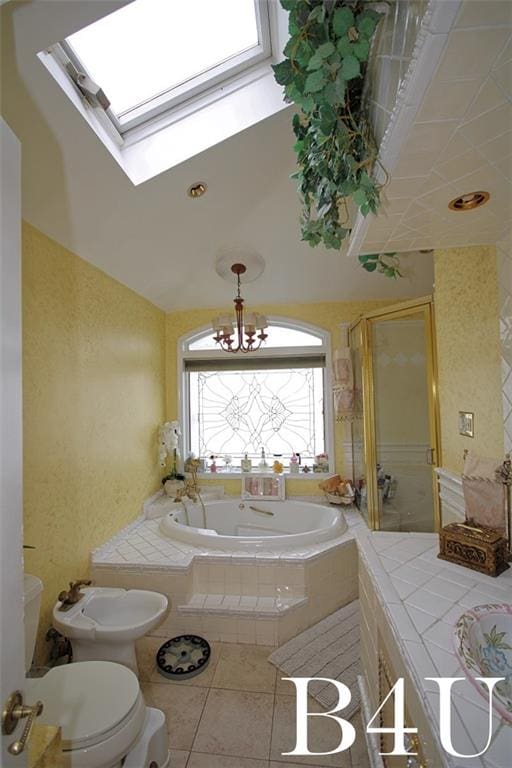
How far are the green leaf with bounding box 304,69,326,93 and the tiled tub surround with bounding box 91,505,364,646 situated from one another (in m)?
2.29

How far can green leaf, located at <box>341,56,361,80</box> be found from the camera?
2.42 ft

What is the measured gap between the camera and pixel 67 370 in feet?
7.00

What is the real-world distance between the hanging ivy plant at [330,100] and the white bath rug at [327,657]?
2.19 meters

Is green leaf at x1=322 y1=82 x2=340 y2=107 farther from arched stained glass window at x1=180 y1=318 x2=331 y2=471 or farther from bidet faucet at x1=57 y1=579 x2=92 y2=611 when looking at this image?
arched stained glass window at x1=180 y1=318 x2=331 y2=471

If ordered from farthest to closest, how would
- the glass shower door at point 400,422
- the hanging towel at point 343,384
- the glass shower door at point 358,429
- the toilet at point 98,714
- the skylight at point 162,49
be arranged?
the hanging towel at point 343,384
the glass shower door at point 358,429
the glass shower door at point 400,422
the skylight at point 162,49
the toilet at point 98,714

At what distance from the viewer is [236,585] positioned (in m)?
2.33

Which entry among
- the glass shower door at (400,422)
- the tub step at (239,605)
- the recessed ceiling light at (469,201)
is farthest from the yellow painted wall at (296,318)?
the recessed ceiling light at (469,201)

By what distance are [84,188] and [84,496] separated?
73.3 inches

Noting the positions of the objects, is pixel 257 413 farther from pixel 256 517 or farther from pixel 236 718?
pixel 236 718

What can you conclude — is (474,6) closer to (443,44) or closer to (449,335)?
(443,44)

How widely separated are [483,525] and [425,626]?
0.58 m

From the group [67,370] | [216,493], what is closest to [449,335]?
[67,370]

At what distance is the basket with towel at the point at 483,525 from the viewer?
1.22 m

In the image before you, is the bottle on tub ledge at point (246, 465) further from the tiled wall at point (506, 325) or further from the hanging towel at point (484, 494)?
the tiled wall at point (506, 325)
